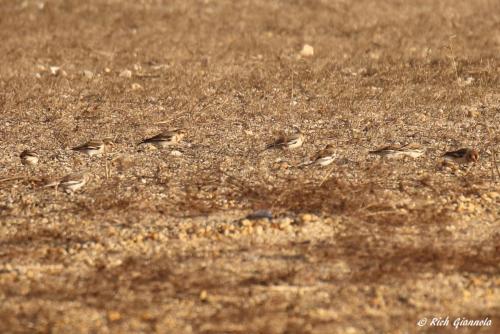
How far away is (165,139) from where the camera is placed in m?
10.6

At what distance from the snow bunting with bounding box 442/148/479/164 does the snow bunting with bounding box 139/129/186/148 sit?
3.08 m

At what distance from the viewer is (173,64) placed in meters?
14.1

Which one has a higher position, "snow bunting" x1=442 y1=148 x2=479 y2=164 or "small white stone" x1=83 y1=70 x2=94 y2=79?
"snow bunting" x1=442 y1=148 x2=479 y2=164

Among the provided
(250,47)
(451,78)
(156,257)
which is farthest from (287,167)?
(250,47)

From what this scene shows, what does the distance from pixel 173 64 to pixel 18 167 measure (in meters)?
4.57

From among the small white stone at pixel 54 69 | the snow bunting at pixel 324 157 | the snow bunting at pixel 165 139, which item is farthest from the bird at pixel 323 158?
the small white stone at pixel 54 69

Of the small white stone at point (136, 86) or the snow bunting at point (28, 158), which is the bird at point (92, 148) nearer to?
the snow bunting at point (28, 158)

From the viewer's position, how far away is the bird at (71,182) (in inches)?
359

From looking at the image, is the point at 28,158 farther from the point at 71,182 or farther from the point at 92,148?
the point at 71,182

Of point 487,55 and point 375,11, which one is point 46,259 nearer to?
point 487,55

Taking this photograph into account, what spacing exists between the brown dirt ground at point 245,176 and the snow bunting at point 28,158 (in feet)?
0.61

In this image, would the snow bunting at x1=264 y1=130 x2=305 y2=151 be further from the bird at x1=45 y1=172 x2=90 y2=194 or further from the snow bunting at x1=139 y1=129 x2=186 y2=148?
the bird at x1=45 y1=172 x2=90 y2=194

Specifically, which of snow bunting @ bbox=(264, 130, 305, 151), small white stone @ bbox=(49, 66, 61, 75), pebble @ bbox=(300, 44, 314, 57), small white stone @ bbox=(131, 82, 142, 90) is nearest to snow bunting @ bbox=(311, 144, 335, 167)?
snow bunting @ bbox=(264, 130, 305, 151)

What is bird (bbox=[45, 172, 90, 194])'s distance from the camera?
9.11m
